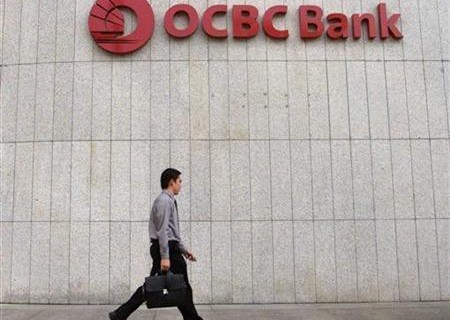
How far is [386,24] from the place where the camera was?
8742 millimetres

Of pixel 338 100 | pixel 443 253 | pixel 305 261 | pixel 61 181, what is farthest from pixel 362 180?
pixel 61 181

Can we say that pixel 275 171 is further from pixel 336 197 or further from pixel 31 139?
pixel 31 139

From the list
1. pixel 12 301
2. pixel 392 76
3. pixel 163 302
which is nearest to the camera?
pixel 163 302

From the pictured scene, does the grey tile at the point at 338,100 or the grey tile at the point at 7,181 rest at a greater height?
the grey tile at the point at 338,100

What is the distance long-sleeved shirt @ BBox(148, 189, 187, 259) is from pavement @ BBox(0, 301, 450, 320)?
1.83 metres

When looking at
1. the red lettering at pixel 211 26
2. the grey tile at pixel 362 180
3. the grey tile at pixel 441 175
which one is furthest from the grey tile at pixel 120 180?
the grey tile at pixel 441 175

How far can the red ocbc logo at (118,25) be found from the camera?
27.9 feet

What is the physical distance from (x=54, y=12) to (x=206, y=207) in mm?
4092

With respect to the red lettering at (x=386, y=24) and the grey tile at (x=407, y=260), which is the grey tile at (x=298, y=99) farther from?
the grey tile at (x=407, y=260)

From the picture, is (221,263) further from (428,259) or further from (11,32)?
(11,32)

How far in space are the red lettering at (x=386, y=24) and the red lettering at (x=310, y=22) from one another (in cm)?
101

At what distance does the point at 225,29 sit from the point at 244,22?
334 millimetres

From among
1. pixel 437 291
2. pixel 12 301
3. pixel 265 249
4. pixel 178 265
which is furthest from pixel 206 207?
pixel 437 291

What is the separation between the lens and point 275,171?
8.36 metres
